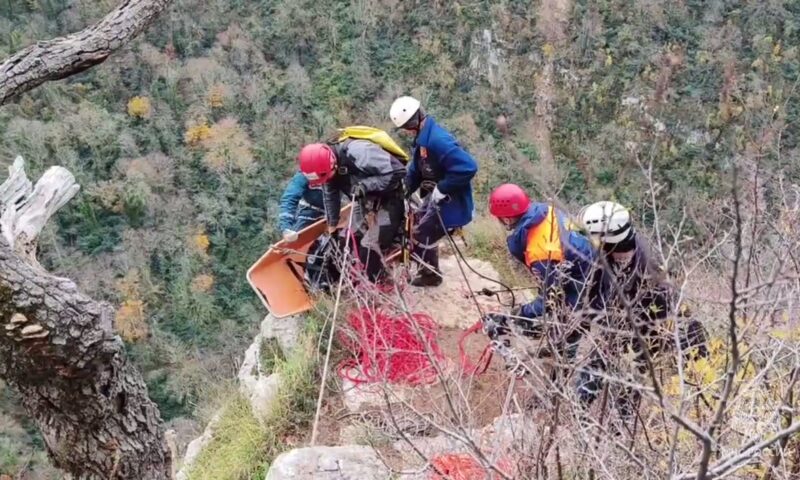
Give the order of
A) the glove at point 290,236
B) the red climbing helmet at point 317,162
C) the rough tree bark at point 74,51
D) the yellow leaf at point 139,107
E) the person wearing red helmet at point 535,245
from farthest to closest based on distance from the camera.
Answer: the yellow leaf at point 139,107
the glove at point 290,236
the red climbing helmet at point 317,162
the person wearing red helmet at point 535,245
the rough tree bark at point 74,51

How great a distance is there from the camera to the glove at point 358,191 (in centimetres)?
438

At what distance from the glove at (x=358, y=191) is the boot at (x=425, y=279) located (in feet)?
2.60

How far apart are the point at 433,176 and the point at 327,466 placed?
2.04 m

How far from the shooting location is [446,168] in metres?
4.41

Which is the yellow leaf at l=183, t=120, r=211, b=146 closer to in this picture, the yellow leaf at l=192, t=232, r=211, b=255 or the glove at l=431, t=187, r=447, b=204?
the yellow leaf at l=192, t=232, r=211, b=255

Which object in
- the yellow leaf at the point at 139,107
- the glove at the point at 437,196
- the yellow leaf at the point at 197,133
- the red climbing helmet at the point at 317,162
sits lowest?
the yellow leaf at the point at 197,133

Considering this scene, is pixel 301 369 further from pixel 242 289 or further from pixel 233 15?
pixel 233 15

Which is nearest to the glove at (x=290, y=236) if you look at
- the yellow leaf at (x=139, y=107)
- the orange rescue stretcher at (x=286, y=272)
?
the orange rescue stretcher at (x=286, y=272)

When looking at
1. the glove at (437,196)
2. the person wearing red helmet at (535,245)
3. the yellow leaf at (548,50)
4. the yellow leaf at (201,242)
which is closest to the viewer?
the person wearing red helmet at (535,245)

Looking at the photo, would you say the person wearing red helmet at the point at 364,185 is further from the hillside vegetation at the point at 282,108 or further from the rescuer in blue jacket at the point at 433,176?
the hillside vegetation at the point at 282,108

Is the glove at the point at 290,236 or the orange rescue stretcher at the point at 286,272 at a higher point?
the glove at the point at 290,236

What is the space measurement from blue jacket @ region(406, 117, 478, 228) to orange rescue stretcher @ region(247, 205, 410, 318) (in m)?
0.49

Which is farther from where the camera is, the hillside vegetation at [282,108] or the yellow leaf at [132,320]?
the hillside vegetation at [282,108]

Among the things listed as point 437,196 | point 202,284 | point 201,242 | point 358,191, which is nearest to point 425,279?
point 437,196
